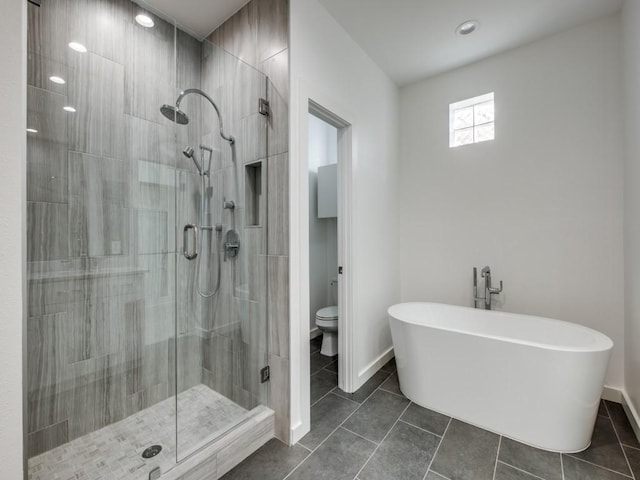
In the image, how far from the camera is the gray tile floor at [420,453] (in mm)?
1463

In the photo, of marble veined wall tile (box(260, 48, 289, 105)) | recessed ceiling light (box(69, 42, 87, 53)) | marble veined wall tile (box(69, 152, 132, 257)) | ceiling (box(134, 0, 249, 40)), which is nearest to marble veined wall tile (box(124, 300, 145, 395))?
marble veined wall tile (box(69, 152, 132, 257))

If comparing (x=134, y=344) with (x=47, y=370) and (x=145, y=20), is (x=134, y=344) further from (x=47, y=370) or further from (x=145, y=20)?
(x=145, y=20)

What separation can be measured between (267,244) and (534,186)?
2.28m

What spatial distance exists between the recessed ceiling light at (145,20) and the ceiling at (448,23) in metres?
1.14

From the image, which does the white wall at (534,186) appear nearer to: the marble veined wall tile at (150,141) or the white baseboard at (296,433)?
the white baseboard at (296,433)

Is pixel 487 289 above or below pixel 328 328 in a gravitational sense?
above

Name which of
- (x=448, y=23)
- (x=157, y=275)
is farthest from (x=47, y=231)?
(x=448, y=23)

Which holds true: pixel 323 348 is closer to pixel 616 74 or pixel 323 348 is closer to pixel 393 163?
pixel 393 163

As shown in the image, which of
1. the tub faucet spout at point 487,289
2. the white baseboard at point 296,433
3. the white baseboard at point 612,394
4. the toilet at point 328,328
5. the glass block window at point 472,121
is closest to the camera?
the white baseboard at point 296,433

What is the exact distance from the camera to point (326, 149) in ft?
11.8

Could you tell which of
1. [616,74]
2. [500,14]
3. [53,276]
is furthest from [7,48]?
[616,74]

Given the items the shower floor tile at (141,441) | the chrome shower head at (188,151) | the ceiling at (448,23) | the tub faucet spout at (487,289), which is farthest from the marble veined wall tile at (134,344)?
the tub faucet spout at (487,289)

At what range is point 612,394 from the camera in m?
2.09

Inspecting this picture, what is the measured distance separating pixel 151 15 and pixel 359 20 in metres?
1.41
